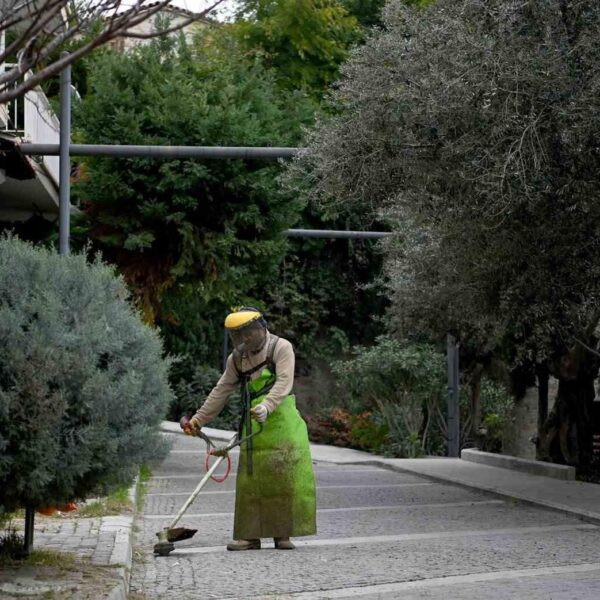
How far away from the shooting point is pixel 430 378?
23.2 m

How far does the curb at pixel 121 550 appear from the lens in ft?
24.7

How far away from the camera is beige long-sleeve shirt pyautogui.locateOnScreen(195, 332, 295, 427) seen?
9.77m

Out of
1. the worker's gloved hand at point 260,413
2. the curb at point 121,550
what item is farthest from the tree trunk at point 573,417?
the worker's gloved hand at point 260,413

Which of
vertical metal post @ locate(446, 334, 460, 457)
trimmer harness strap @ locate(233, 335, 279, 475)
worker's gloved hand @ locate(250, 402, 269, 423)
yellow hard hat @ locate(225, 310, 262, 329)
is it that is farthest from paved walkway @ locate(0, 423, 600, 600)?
vertical metal post @ locate(446, 334, 460, 457)

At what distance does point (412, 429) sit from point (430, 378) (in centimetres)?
95

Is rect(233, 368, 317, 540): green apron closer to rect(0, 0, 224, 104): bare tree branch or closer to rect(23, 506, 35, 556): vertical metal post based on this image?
rect(23, 506, 35, 556): vertical metal post

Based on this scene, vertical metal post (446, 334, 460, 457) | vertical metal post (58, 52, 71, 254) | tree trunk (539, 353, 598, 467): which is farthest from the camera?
Result: vertical metal post (446, 334, 460, 457)

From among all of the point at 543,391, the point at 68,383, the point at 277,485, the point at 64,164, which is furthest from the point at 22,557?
the point at 543,391

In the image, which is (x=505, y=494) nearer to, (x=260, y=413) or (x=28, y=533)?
(x=260, y=413)

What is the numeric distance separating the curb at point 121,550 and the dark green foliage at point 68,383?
0.63 metres

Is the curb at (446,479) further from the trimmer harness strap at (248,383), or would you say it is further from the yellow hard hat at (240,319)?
the yellow hard hat at (240,319)

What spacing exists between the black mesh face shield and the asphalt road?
1518mm

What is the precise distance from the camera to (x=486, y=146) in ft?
38.2

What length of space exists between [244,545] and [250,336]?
1555 millimetres
